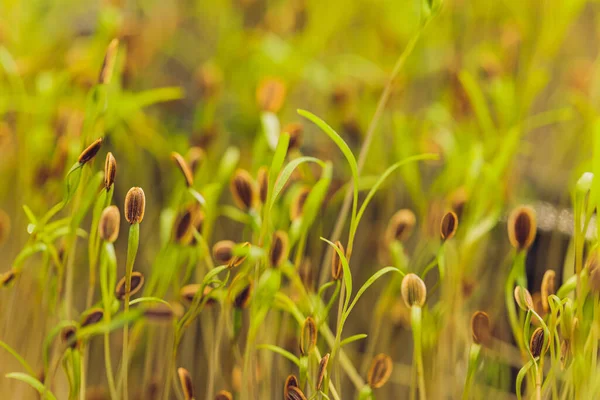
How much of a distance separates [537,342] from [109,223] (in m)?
0.42

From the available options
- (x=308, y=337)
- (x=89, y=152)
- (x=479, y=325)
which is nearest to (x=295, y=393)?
(x=308, y=337)

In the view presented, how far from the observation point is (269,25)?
1331 mm

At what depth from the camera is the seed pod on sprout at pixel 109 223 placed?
1.79ft

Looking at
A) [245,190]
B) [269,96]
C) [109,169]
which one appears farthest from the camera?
[269,96]

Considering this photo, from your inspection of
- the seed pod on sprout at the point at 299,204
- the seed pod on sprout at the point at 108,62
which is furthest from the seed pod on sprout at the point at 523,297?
the seed pod on sprout at the point at 108,62

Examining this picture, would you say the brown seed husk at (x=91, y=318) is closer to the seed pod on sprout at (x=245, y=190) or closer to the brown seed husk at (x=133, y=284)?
the brown seed husk at (x=133, y=284)

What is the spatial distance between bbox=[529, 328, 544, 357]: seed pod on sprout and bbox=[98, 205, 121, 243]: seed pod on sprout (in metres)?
0.41

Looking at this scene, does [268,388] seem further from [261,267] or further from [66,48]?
[66,48]

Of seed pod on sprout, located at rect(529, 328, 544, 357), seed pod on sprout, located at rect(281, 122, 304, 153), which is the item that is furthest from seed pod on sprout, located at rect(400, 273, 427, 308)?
seed pod on sprout, located at rect(281, 122, 304, 153)

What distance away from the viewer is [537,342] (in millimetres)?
518

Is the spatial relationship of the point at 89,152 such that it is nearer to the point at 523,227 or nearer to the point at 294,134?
the point at 294,134

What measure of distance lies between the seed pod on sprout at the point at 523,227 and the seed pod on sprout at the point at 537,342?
0.36ft

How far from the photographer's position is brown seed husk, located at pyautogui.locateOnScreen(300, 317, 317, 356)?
1.73ft

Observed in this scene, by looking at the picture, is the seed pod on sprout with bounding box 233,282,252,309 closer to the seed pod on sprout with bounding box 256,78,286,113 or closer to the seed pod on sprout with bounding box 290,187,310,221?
the seed pod on sprout with bounding box 290,187,310,221
